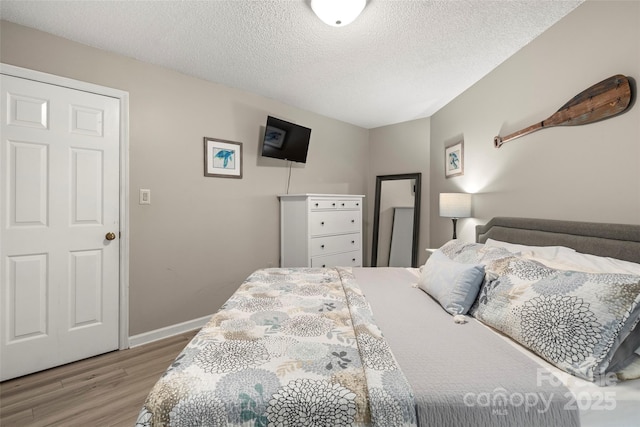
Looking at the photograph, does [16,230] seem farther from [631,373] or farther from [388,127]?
[388,127]

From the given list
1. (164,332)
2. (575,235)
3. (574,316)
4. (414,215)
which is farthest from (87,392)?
(414,215)

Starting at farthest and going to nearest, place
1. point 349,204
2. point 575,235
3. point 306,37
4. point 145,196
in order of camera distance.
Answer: point 349,204 < point 145,196 < point 306,37 < point 575,235

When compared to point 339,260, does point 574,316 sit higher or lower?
higher

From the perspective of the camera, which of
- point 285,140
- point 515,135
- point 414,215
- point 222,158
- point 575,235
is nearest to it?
point 575,235

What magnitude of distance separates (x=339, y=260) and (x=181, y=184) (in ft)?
6.26

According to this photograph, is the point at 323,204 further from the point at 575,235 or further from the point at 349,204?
the point at 575,235

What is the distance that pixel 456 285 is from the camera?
1411 millimetres

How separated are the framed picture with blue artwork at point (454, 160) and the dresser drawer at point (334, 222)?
3.88 ft

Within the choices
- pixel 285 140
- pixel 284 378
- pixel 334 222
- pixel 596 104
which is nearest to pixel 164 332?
pixel 334 222

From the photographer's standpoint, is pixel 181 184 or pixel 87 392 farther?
pixel 181 184

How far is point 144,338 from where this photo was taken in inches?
91.6

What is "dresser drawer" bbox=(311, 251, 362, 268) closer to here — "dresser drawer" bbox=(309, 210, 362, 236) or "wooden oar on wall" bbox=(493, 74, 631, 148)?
"dresser drawer" bbox=(309, 210, 362, 236)

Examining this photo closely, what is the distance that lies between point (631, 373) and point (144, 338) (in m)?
2.96

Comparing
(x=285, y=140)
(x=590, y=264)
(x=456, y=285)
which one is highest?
(x=285, y=140)
